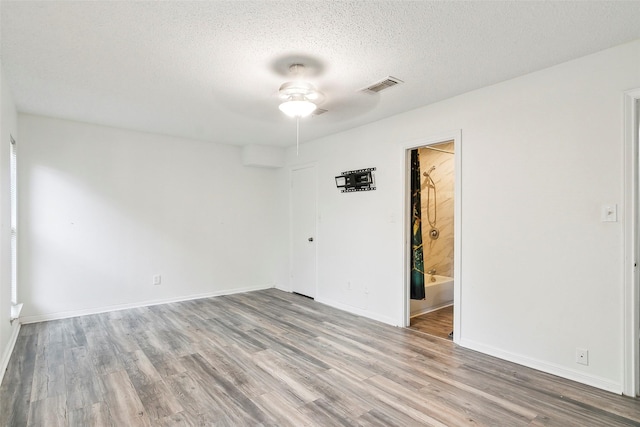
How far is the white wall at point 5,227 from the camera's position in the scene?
2.67 metres

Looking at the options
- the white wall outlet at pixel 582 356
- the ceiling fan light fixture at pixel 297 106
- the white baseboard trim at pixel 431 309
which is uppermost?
the ceiling fan light fixture at pixel 297 106

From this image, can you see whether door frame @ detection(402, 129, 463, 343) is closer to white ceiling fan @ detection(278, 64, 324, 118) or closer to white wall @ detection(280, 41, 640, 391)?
white wall @ detection(280, 41, 640, 391)

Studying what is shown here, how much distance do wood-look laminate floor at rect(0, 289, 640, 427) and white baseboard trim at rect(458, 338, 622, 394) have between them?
68mm

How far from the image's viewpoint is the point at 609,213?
7.65 feet

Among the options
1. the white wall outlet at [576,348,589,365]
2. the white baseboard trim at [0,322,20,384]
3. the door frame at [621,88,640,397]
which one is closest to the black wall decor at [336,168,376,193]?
the door frame at [621,88,640,397]

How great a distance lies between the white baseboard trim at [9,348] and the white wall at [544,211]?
3606mm

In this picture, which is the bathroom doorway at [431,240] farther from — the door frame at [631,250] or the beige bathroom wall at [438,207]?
the door frame at [631,250]

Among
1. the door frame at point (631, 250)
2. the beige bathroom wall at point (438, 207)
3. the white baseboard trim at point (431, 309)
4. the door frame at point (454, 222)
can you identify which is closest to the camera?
the door frame at point (631, 250)

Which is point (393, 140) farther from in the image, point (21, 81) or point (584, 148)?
point (21, 81)

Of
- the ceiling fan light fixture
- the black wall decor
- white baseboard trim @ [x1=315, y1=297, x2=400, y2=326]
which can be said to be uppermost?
the ceiling fan light fixture

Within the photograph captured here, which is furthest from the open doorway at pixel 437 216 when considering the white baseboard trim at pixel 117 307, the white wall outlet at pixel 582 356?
the white baseboard trim at pixel 117 307

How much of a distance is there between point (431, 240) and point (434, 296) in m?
1.03

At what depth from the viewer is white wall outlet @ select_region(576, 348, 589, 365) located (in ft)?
7.97

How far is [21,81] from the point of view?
290 centimetres
